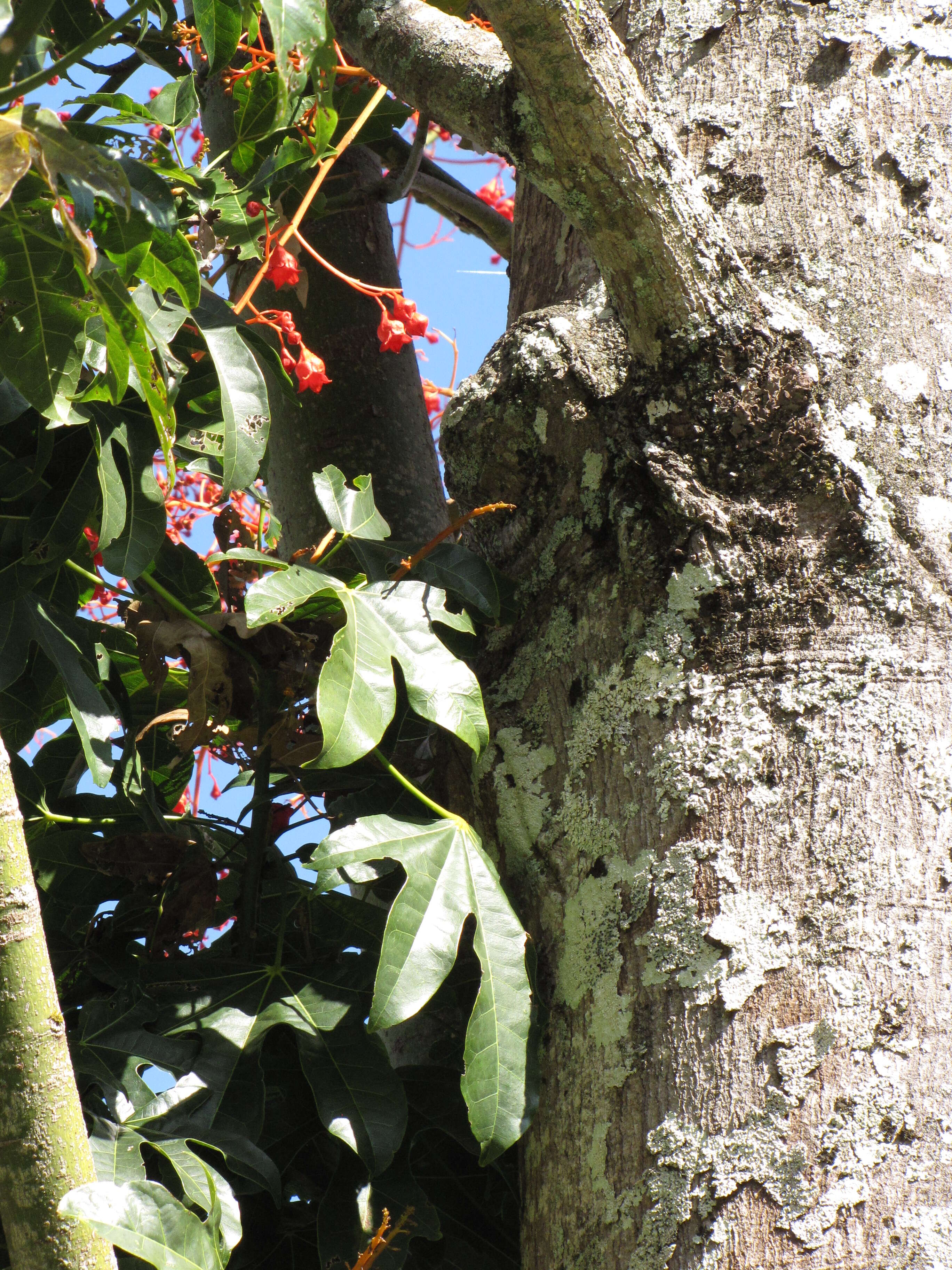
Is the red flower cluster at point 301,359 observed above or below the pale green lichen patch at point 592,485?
above

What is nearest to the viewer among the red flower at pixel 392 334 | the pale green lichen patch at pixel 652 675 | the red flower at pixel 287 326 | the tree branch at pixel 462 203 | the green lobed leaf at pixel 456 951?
the green lobed leaf at pixel 456 951

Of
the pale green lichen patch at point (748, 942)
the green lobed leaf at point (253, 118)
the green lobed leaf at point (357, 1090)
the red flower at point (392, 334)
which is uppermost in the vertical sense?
the green lobed leaf at point (253, 118)

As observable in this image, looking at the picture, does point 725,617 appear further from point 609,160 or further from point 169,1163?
point 169,1163

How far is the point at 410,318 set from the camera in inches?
58.6

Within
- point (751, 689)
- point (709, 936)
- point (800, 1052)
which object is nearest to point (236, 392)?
point (751, 689)

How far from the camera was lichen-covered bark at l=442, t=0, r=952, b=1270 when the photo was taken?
795 millimetres

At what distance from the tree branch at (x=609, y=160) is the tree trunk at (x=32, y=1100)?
0.69 m

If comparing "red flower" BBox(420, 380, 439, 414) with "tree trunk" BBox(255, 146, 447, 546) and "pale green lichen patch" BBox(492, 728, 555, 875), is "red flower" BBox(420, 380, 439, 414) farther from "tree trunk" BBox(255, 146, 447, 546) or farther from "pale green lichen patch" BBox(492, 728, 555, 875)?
"pale green lichen patch" BBox(492, 728, 555, 875)

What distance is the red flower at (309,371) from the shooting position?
4.36 ft

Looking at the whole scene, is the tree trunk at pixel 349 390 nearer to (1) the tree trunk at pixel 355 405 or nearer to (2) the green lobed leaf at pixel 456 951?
(1) the tree trunk at pixel 355 405

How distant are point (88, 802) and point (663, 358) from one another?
0.82 m

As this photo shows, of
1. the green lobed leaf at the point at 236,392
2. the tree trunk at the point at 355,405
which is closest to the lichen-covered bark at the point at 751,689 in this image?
the green lobed leaf at the point at 236,392

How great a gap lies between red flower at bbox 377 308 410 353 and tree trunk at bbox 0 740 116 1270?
97 centimetres

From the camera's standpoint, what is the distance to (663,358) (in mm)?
965
